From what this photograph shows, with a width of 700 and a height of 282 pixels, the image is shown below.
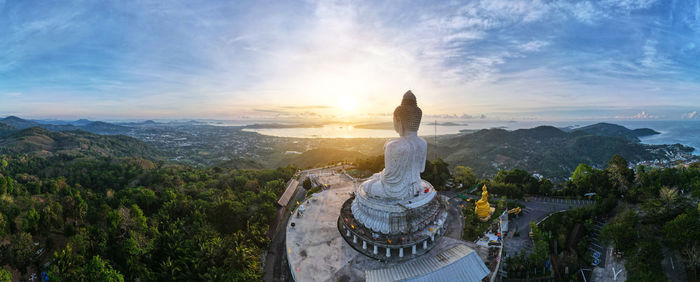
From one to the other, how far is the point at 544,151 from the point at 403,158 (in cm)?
9276

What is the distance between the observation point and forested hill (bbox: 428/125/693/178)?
246ft

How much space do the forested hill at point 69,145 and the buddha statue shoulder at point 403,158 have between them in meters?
93.4

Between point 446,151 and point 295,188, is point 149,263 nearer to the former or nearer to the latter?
point 295,188

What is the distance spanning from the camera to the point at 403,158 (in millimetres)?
18953

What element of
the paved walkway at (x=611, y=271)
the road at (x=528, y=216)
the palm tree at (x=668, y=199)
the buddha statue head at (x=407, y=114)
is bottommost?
the paved walkway at (x=611, y=271)

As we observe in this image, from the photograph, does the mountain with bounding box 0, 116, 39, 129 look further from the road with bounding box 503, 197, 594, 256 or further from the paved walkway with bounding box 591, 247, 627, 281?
the paved walkway with bounding box 591, 247, 627, 281

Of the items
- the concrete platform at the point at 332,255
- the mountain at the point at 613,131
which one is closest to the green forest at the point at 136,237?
the concrete platform at the point at 332,255

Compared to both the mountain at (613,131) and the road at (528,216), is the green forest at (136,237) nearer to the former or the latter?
the road at (528,216)

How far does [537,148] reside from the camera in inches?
3637

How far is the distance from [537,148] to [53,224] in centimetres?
11761

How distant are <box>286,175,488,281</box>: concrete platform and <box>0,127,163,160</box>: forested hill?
8710 cm

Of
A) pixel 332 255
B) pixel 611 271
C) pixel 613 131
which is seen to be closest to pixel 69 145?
pixel 332 255

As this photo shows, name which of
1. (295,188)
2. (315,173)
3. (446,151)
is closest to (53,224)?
(295,188)

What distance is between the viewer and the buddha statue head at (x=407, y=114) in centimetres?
1953
